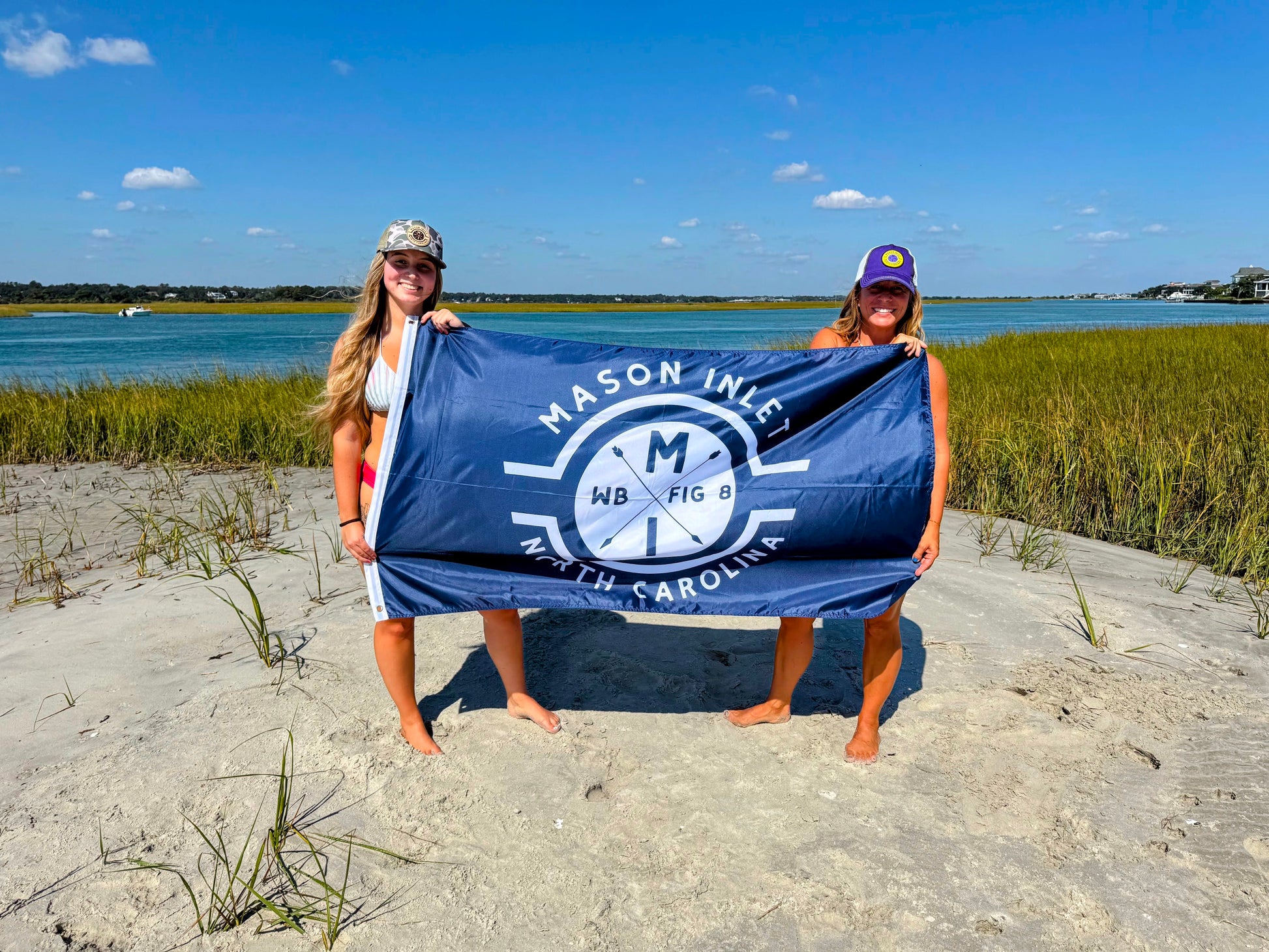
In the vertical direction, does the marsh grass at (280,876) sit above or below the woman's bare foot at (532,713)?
below

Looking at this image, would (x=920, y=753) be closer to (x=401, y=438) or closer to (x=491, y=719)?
(x=491, y=719)

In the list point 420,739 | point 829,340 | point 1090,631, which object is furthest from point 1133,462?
point 420,739

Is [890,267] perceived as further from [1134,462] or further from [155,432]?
[155,432]

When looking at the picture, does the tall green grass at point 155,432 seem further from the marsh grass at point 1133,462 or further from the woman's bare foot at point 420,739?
the marsh grass at point 1133,462

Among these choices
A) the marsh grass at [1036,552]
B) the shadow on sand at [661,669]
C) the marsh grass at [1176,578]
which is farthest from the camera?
the marsh grass at [1036,552]

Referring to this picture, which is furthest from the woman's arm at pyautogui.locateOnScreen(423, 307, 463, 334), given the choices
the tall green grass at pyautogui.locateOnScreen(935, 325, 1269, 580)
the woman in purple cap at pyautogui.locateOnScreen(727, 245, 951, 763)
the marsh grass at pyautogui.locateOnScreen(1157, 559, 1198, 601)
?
the tall green grass at pyautogui.locateOnScreen(935, 325, 1269, 580)

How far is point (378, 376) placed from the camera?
2.82m

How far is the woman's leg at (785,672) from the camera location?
3.16 m

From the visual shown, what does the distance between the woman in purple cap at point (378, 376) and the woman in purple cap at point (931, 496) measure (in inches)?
57.1

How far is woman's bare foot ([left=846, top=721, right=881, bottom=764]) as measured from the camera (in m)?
2.96

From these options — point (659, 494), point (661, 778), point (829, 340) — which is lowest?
point (661, 778)

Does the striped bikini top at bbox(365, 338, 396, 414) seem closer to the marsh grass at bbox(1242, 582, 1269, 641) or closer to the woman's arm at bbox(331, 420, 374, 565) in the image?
the woman's arm at bbox(331, 420, 374, 565)

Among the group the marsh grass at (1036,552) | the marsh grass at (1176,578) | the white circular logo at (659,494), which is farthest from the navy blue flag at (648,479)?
the marsh grass at (1176,578)

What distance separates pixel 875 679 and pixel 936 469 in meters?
0.87
